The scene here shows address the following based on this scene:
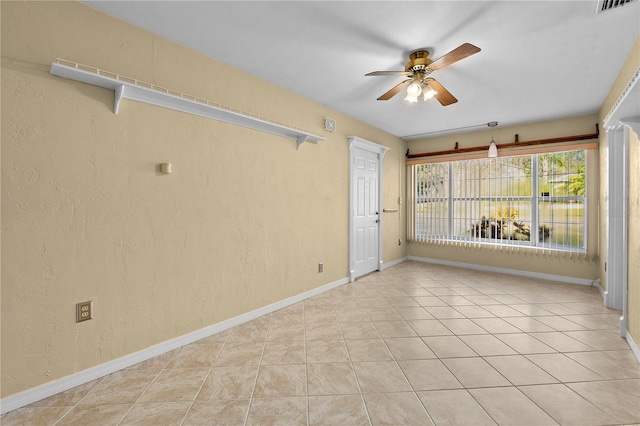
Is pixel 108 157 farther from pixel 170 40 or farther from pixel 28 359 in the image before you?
pixel 28 359

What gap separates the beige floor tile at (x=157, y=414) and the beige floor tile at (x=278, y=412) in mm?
397

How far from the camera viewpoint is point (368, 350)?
228cm

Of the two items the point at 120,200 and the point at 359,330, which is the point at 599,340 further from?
the point at 120,200

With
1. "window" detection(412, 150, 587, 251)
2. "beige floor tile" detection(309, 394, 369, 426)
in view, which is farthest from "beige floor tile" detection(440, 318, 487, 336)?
"window" detection(412, 150, 587, 251)

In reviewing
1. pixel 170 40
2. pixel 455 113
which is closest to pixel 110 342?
pixel 170 40

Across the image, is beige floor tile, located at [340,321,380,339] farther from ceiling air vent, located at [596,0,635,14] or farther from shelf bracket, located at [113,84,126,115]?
ceiling air vent, located at [596,0,635,14]

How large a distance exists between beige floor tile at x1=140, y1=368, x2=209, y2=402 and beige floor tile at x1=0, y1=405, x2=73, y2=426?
156 mm

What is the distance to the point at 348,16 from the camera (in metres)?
1.97

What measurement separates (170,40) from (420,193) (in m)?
4.94

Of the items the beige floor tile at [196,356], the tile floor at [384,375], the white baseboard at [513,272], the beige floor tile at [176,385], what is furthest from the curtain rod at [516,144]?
the beige floor tile at [176,385]

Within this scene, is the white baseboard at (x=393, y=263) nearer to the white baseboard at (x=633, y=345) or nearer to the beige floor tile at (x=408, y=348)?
the beige floor tile at (x=408, y=348)

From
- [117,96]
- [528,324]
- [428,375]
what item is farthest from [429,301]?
[117,96]

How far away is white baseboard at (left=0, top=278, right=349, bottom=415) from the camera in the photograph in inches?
64.4

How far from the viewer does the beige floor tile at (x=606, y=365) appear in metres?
1.92
